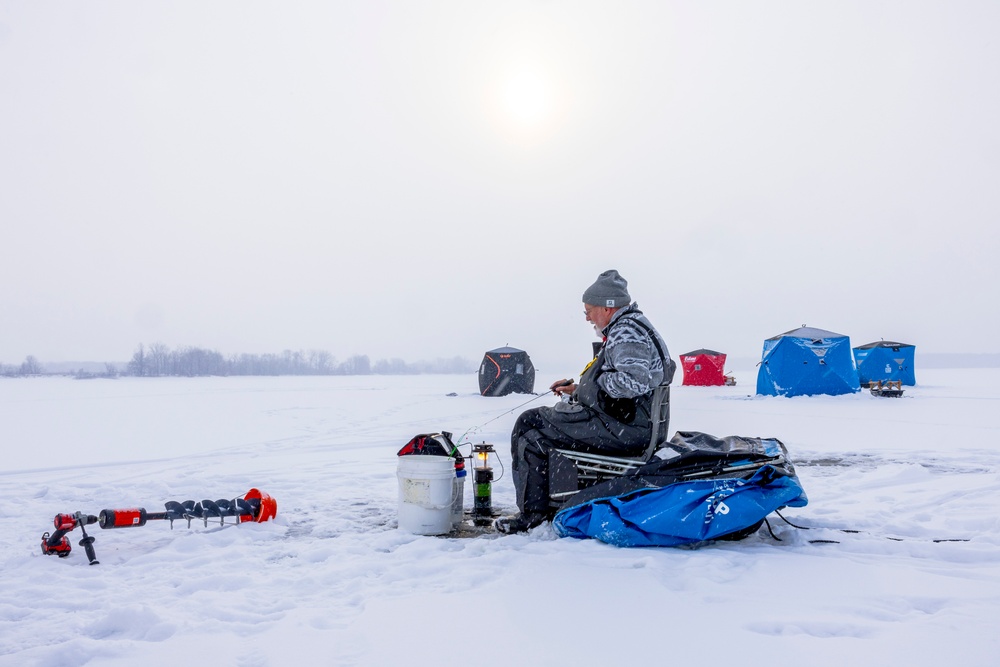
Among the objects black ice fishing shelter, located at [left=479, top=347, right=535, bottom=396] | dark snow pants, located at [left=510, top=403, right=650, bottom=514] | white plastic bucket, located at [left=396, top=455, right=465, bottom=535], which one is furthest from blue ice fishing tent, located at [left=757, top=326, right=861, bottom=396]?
white plastic bucket, located at [left=396, top=455, right=465, bottom=535]

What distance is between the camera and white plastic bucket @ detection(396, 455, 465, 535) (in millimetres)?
4078

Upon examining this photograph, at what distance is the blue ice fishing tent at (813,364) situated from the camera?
1786 cm

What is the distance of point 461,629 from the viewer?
98.0 inches

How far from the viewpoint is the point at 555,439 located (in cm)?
416

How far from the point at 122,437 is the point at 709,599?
1038cm

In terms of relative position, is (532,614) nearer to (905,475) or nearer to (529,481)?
(529,481)

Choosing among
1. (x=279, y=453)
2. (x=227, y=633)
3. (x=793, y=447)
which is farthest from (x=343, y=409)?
(x=227, y=633)

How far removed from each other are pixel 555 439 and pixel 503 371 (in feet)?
56.1

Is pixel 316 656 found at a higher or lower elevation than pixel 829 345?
lower

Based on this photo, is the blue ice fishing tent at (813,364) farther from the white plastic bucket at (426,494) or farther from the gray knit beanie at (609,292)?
the white plastic bucket at (426,494)

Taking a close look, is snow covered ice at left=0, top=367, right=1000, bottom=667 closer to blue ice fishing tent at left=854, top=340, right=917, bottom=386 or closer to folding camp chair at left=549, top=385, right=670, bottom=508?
folding camp chair at left=549, top=385, right=670, bottom=508

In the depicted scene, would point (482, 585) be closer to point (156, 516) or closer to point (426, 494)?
point (426, 494)

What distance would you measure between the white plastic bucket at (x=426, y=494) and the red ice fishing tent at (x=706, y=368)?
25.9 m

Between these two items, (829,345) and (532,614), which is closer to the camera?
(532,614)
